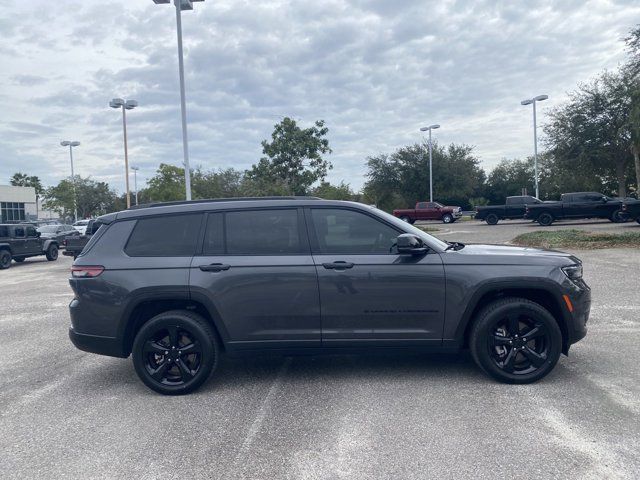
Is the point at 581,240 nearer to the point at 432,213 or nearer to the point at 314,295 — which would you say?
the point at 314,295

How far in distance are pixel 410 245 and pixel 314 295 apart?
979mm

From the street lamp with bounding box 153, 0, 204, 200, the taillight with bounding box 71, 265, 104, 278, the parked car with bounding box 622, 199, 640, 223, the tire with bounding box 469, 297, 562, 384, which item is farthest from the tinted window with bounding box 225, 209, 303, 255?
the parked car with bounding box 622, 199, 640, 223

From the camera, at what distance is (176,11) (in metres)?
16.6

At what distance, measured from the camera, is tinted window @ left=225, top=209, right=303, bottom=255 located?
491cm

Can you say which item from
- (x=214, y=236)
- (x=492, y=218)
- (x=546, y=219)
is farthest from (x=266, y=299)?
(x=492, y=218)

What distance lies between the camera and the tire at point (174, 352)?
480 cm

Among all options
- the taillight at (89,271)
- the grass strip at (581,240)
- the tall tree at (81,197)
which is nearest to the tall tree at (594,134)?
the grass strip at (581,240)

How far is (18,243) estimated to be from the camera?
771 inches

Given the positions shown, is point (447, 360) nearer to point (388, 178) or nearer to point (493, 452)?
point (493, 452)

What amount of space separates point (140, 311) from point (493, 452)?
10.9ft

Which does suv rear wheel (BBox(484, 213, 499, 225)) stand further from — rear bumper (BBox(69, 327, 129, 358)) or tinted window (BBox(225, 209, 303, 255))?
rear bumper (BBox(69, 327, 129, 358))

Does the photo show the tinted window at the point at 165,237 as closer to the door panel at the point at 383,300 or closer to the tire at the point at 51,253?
the door panel at the point at 383,300

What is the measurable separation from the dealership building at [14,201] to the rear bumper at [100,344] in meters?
62.7

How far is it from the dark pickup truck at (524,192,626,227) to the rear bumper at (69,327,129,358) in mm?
27091
